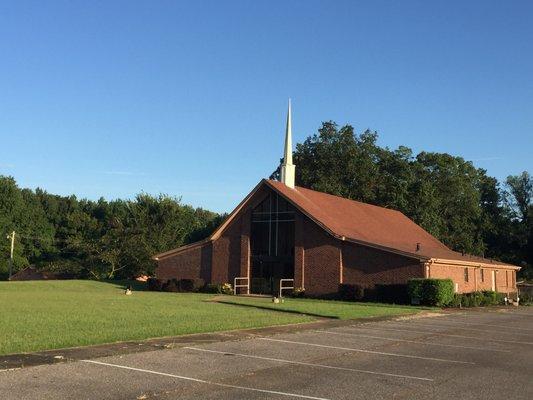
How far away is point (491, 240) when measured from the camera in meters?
75.5

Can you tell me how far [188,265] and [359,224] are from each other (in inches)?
527

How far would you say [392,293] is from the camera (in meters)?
34.3

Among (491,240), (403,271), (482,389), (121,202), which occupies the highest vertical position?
(121,202)

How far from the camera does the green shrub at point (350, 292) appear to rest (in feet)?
117

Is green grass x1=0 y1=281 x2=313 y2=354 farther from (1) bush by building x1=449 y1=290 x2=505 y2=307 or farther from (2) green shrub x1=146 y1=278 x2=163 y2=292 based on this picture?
(2) green shrub x1=146 y1=278 x2=163 y2=292

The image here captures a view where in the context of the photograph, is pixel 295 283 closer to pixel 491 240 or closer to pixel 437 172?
pixel 437 172

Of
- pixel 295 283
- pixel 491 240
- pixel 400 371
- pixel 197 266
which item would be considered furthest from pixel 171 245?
pixel 400 371

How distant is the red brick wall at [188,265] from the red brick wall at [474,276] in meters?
16.6

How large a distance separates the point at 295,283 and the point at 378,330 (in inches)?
826

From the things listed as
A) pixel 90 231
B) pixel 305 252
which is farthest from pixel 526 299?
pixel 90 231

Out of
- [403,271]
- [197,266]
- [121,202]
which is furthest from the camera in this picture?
[121,202]

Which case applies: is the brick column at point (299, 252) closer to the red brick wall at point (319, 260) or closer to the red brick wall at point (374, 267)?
the red brick wall at point (319, 260)

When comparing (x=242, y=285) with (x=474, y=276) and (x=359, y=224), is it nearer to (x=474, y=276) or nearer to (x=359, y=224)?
(x=359, y=224)

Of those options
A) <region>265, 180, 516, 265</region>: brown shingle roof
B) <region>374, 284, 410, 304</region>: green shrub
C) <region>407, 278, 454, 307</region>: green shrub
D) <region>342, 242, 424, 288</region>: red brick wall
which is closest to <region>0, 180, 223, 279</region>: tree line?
<region>265, 180, 516, 265</region>: brown shingle roof
